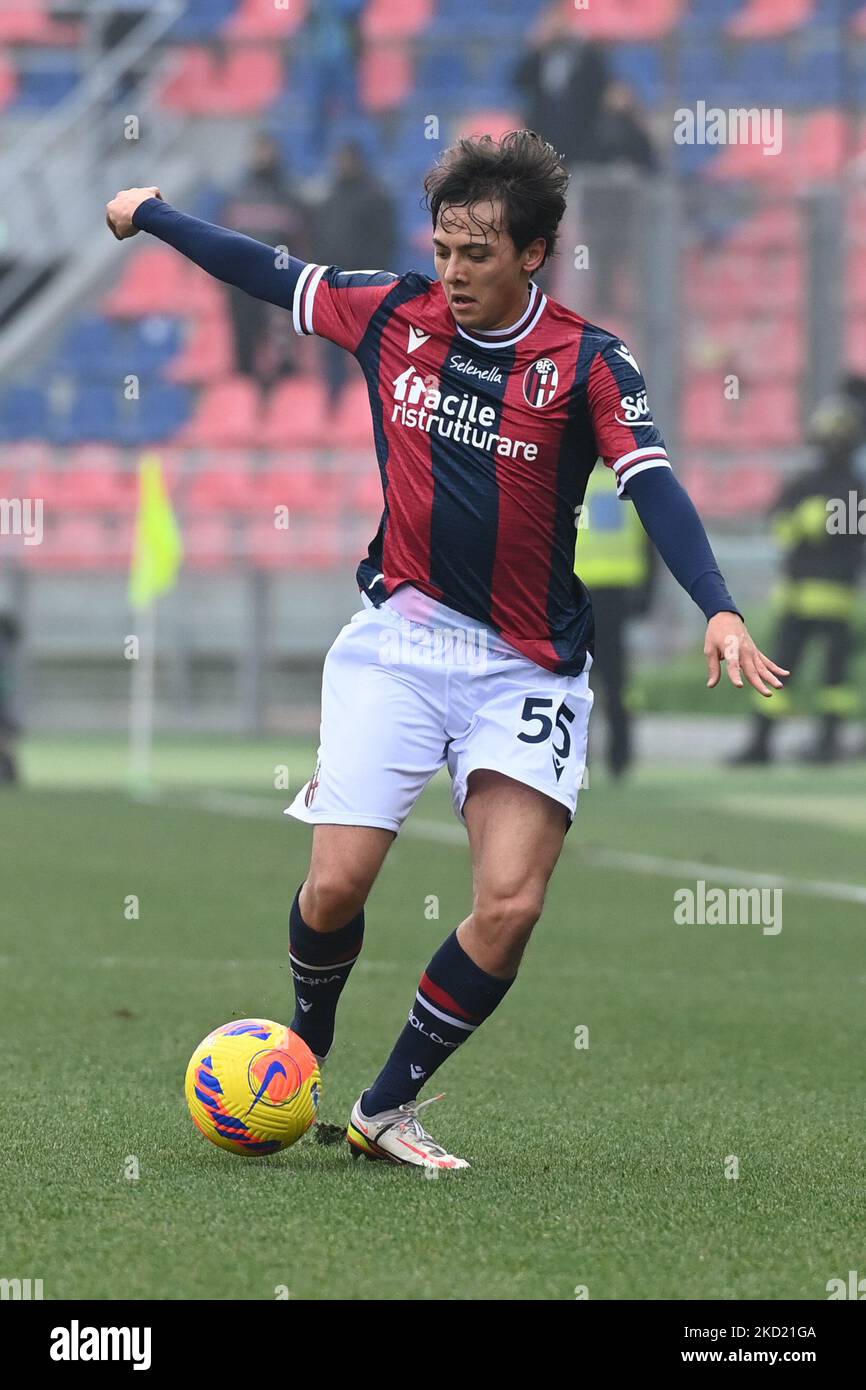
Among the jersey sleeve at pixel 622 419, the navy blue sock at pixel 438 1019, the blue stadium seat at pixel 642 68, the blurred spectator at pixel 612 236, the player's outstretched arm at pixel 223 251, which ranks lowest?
the navy blue sock at pixel 438 1019

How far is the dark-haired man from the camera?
4520 millimetres

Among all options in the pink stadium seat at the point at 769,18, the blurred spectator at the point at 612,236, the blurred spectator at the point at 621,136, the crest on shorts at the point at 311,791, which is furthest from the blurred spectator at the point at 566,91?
the crest on shorts at the point at 311,791

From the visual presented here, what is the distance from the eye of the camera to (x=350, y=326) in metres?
4.82

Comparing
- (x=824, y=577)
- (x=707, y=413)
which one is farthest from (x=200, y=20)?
(x=824, y=577)

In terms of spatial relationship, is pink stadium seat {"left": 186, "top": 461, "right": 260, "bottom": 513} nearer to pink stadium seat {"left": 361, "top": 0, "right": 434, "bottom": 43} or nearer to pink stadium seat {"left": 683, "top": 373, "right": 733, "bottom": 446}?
pink stadium seat {"left": 683, "top": 373, "right": 733, "bottom": 446}

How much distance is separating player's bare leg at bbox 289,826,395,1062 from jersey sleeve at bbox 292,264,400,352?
1019 mm

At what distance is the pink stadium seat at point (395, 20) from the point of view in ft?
91.1

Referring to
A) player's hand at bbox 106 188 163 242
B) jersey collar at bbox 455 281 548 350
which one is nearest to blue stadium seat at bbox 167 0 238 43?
player's hand at bbox 106 188 163 242

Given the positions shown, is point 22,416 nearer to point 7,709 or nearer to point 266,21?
point 266,21

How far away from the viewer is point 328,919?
474 cm

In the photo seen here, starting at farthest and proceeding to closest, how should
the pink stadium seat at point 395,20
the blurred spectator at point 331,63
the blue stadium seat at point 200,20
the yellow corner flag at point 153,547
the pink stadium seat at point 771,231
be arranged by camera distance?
the blue stadium seat at point 200,20 → the pink stadium seat at point 395,20 → the blurred spectator at point 331,63 → the pink stadium seat at point 771,231 → the yellow corner flag at point 153,547

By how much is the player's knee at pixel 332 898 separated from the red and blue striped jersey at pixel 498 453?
571mm

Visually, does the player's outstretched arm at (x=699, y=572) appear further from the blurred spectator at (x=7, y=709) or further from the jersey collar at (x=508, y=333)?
the blurred spectator at (x=7, y=709)
